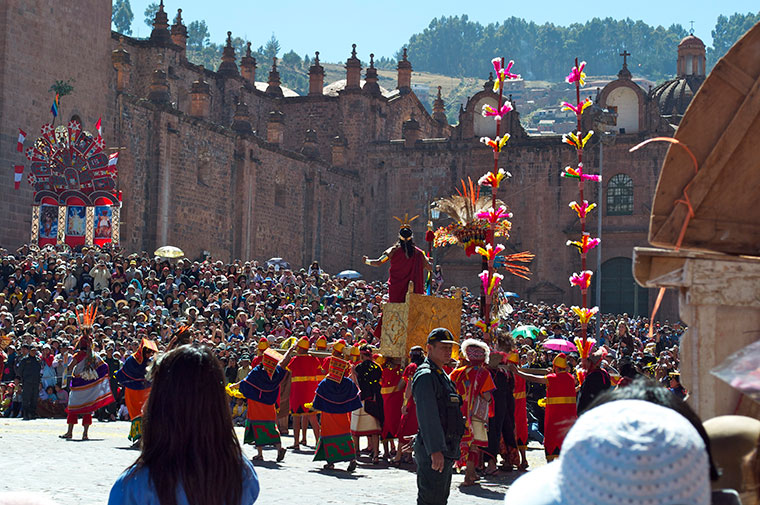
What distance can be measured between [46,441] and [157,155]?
20.6 meters

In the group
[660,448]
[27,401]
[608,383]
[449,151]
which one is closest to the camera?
[660,448]

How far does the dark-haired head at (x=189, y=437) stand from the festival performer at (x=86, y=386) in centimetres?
1102

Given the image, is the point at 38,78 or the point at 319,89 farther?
the point at 319,89

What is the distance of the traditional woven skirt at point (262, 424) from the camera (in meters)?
12.5

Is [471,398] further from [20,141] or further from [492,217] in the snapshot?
[20,141]

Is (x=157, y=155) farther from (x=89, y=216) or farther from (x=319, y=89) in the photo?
(x=319, y=89)

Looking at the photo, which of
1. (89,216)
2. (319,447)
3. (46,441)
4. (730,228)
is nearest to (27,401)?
(46,441)

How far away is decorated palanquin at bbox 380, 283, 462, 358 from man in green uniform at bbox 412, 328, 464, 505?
16.1 feet

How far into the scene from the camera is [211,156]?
36.5m

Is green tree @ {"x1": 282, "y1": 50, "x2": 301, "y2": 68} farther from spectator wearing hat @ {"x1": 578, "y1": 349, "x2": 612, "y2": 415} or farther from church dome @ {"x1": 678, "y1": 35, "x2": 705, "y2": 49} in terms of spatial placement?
spectator wearing hat @ {"x1": 578, "y1": 349, "x2": 612, "y2": 415}

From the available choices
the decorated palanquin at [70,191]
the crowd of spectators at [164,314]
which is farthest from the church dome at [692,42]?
the decorated palanquin at [70,191]

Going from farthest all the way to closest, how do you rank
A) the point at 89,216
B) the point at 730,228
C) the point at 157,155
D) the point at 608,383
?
the point at 157,155, the point at 89,216, the point at 608,383, the point at 730,228

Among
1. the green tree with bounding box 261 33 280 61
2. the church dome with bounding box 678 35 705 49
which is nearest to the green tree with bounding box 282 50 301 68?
the green tree with bounding box 261 33 280 61

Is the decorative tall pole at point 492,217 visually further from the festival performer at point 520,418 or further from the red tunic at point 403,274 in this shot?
the red tunic at point 403,274
